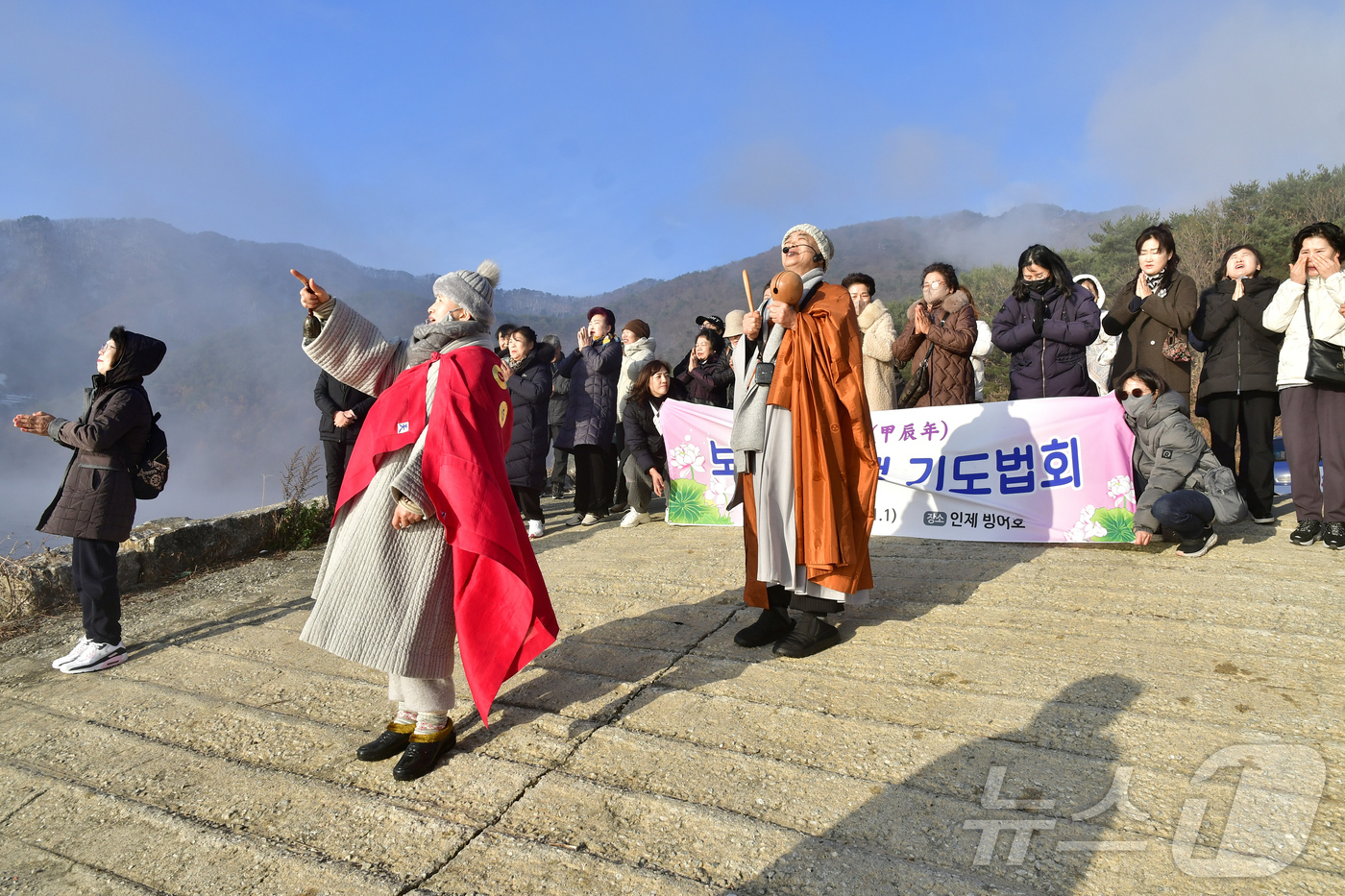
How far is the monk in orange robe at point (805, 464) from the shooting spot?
3.49m

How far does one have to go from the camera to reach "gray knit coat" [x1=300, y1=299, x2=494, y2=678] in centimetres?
263

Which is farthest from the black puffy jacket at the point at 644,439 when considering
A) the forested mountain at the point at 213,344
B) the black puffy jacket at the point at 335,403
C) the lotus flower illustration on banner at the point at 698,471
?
the forested mountain at the point at 213,344

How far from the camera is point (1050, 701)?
2.83 metres

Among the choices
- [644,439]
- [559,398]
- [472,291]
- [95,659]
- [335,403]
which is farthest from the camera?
[559,398]

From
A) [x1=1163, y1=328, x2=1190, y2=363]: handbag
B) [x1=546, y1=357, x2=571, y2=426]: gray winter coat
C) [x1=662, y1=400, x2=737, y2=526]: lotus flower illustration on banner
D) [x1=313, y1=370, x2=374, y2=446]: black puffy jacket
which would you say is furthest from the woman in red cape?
[x1=546, y1=357, x2=571, y2=426]: gray winter coat

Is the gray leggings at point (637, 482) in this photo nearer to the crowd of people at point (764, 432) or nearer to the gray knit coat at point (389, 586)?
the crowd of people at point (764, 432)

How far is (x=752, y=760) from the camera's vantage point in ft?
8.36

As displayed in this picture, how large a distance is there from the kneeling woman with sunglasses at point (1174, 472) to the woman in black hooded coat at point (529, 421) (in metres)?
4.78

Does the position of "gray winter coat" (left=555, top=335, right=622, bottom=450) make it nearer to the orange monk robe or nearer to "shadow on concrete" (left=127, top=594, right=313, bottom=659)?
"shadow on concrete" (left=127, top=594, right=313, bottom=659)

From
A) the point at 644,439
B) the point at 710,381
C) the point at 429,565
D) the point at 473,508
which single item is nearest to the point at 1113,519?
the point at 710,381

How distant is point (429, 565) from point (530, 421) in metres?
4.24

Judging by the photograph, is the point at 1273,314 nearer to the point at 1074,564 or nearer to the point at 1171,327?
the point at 1171,327

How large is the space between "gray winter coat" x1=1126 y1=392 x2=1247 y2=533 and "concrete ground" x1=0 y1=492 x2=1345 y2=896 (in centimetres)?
61

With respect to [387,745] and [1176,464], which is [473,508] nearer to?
[387,745]
